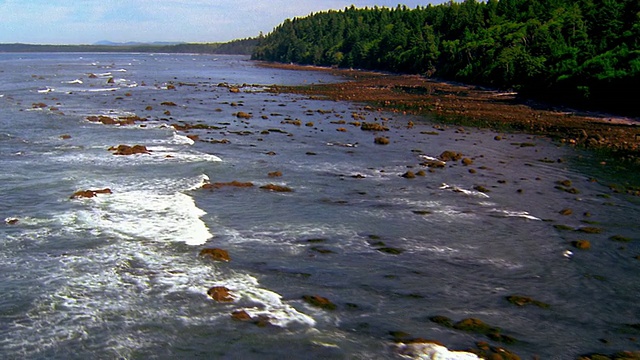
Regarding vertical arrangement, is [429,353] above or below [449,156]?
below

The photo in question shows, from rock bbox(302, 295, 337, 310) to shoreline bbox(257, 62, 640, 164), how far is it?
3172 cm

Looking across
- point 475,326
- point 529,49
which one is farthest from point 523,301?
point 529,49

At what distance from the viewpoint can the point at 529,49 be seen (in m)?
99.5

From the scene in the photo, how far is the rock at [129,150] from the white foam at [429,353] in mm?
28133

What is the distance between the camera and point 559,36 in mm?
100188

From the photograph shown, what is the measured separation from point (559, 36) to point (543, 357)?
99.5 meters

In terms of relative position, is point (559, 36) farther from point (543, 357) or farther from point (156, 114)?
point (543, 357)

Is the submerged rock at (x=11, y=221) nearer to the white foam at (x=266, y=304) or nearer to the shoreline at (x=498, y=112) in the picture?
the white foam at (x=266, y=304)

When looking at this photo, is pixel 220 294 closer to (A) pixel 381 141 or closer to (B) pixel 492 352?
(B) pixel 492 352

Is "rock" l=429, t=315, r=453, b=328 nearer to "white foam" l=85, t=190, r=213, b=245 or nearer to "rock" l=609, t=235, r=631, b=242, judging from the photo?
"white foam" l=85, t=190, r=213, b=245

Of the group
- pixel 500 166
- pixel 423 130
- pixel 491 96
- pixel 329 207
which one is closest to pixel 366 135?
pixel 423 130

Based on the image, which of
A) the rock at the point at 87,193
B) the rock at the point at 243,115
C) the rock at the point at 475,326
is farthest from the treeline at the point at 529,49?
the rock at the point at 87,193

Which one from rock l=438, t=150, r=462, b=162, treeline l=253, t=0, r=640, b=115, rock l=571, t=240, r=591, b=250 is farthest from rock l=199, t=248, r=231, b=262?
treeline l=253, t=0, r=640, b=115

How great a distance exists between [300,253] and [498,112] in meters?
52.7
